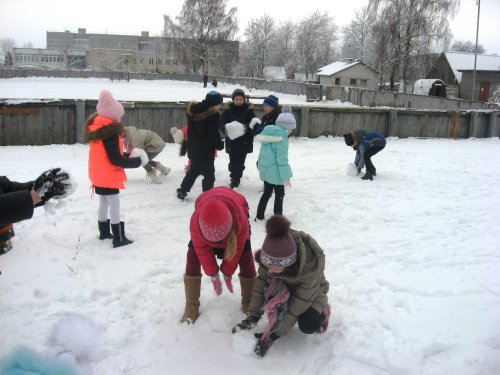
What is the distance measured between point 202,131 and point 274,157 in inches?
46.3

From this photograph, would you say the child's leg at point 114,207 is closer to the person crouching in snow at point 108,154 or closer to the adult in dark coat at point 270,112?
the person crouching in snow at point 108,154

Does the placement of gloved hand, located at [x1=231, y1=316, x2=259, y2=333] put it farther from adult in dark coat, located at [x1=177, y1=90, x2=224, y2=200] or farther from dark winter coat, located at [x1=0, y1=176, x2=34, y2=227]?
adult in dark coat, located at [x1=177, y1=90, x2=224, y2=200]

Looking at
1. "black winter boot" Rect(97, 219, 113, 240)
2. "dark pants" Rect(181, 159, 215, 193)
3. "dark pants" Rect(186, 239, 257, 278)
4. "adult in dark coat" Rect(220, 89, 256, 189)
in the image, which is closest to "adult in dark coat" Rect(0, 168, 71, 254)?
"dark pants" Rect(186, 239, 257, 278)

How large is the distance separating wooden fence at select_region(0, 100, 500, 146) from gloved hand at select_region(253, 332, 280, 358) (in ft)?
28.4

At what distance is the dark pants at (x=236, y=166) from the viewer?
760 cm

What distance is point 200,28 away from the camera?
57.8 metres

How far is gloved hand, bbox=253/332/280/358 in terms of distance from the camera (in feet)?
10.8

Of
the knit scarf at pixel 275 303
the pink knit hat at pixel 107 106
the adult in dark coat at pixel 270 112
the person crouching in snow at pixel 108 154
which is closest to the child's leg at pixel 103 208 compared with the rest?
the person crouching in snow at pixel 108 154

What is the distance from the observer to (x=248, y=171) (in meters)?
9.14

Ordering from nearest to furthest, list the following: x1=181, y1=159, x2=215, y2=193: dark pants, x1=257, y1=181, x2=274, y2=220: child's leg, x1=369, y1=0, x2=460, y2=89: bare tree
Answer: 1. x1=257, y1=181, x2=274, y2=220: child's leg
2. x1=181, y1=159, x2=215, y2=193: dark pants
3. x1=369, y1=0, x2=460, y2=89: bare tree

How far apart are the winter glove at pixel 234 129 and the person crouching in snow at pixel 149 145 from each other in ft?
4.58

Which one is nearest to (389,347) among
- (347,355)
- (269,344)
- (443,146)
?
(347,355)

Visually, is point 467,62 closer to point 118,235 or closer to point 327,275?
point 327,275

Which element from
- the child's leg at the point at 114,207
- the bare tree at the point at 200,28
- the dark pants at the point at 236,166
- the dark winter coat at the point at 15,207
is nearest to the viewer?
the dark winter coat at the point at 15,207
